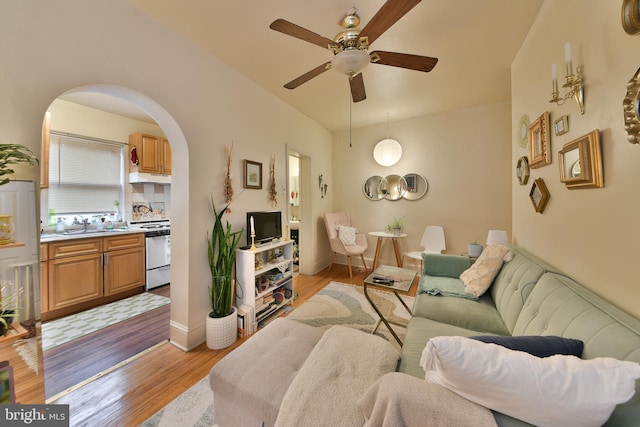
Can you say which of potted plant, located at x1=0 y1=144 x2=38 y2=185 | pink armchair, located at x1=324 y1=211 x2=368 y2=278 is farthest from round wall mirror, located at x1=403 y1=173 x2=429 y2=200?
potted plant, located at x1=0 y1=144 x2=38 y2=185

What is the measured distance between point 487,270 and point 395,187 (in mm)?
2380

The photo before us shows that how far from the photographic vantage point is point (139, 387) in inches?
60.5

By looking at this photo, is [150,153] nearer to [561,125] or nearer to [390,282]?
[390,282]

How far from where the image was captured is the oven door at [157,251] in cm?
309

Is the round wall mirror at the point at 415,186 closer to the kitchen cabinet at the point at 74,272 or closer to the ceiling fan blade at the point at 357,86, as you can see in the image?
the ceiling fan blade at the point at 357,86

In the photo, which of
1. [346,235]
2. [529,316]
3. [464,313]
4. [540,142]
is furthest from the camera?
[346,235]

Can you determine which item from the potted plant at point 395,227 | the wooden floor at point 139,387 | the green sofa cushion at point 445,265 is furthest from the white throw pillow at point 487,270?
the wooden floor at point 139,387

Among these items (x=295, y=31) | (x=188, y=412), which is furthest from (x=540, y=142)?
(x=188, y=412)

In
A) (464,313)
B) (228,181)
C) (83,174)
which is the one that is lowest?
(464,313)

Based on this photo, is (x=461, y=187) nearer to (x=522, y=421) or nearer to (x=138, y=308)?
(x=522, y=421)

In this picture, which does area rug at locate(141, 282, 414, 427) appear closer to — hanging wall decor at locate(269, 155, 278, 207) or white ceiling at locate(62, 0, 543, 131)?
hanging wall decor at locate(269, 155, 278, 207)

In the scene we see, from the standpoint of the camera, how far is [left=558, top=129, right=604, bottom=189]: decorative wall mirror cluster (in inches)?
42.4

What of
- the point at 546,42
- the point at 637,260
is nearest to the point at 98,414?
the point at 637,260

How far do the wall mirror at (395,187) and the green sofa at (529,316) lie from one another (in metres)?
2.02
